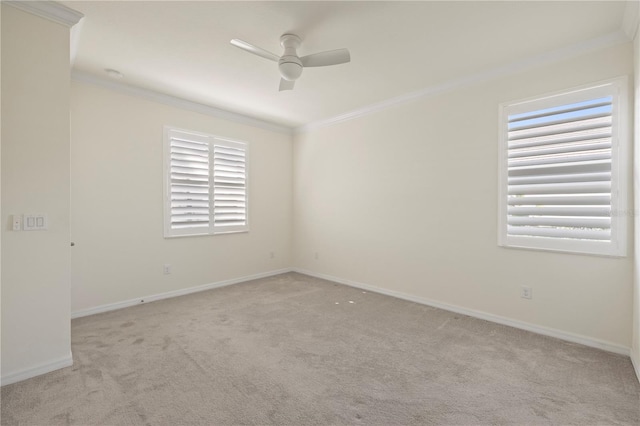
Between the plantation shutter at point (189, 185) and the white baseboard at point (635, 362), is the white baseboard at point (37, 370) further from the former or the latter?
the white baseboard at point (635, 362)

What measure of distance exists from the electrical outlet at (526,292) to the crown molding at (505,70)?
7.40 ft

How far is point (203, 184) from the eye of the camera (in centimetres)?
432

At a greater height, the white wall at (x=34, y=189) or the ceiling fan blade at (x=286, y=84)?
the ceiling fan blade at (x=286, y=84)

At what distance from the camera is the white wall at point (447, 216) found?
2668 mm

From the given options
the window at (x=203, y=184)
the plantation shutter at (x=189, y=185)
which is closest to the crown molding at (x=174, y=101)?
the window at (x=203, y=184)

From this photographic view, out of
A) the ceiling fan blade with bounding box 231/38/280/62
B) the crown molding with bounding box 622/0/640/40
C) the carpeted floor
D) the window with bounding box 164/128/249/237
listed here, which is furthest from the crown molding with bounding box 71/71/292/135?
the crown molding with bounding box 622/0/640/40

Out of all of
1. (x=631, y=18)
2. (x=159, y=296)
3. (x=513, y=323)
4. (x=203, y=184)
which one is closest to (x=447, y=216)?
(x=513, y=323)

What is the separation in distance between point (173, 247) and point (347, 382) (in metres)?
3.06

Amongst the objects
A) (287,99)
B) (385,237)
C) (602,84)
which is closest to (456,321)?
(385,237)

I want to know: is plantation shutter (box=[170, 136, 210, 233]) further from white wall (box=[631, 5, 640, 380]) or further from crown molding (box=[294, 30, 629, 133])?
white wall (box=[631, 5, 640, 380])

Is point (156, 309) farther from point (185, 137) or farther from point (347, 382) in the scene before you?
point (347, 382)

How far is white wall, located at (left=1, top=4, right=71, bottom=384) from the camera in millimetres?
2059

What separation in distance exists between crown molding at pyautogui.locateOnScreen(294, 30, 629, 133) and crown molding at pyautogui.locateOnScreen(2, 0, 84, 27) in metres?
3.32

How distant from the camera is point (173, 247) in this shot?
13.3 ft
